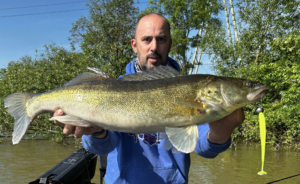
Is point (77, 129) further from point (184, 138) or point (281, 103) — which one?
point (281, 103)

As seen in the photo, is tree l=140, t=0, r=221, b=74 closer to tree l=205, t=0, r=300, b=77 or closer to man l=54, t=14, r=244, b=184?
tree l=205, t=0, r=300, b=77

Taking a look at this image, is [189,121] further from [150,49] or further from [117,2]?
[117,2]

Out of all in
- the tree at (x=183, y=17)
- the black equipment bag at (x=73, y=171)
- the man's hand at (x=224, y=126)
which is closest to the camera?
the man's hand at (x=224, y=126)

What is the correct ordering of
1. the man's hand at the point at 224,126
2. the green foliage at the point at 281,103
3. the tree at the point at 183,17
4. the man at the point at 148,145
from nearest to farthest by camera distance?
the man's hand at the point at 224,126 → the man at the point at 148,145 → the green foliage at the point at 281,103 → the tree at the point at 183,17

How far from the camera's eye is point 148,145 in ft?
8.89

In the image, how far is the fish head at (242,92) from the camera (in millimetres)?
1728

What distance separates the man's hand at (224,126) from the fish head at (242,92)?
0.13m

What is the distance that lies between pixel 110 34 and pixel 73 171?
1281 centimetres

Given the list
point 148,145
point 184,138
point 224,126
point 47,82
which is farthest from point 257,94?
point 47,82

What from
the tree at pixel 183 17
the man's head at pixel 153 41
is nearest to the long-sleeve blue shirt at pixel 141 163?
the man's head at pixel 153 41

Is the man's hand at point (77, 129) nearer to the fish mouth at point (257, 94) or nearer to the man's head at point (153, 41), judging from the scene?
the man's head at point (153, 41)

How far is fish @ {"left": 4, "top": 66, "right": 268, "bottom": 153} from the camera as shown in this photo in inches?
67.5

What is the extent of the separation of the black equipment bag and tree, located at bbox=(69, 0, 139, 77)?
925cm

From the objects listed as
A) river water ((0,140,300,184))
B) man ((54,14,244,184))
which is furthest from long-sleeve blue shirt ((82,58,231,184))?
river water ((0,140,300,184))
